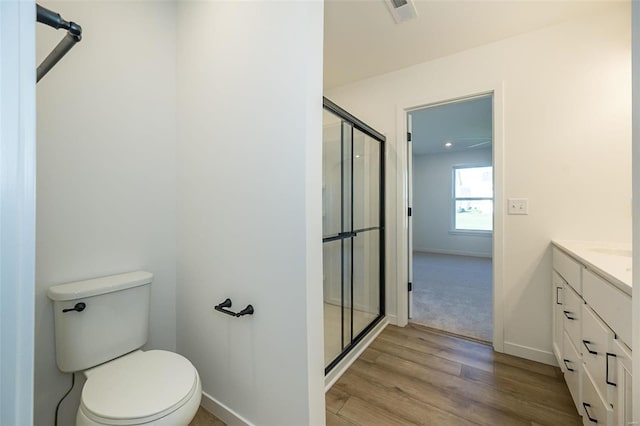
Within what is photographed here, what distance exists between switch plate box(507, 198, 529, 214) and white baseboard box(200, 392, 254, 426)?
2277mm

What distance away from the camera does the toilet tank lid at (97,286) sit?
1120 mm

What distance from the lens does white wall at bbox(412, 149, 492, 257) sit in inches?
223

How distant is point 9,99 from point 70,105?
1306mm

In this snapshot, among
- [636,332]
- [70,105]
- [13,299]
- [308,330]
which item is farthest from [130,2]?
[636,332]

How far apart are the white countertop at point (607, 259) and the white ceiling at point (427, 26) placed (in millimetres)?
1567

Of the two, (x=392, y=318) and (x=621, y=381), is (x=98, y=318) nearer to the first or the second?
(x=621, y=381)

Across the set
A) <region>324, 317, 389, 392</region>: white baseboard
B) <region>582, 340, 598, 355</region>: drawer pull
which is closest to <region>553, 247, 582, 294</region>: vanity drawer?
<region>582, 340, 598, 355</region>: drawer pull

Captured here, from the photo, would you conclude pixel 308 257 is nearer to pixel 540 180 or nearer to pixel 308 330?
pixel 308 330

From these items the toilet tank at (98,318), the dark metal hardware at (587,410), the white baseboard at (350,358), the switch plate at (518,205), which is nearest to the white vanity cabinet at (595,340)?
the dark metal hardware at (587,410)

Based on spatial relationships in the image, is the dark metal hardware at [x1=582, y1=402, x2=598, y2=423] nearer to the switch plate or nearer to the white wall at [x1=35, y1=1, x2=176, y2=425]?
the switch plate

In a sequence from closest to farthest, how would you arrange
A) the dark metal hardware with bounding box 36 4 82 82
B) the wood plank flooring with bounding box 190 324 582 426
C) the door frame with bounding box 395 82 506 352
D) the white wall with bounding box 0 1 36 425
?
the white wall with bounding box 0 1 36 425, the dark metal hardware with bounding box 36 4 82 82, the wood plank flooring with bounding box 190 324 582 426, the door frame with bounding box 395 82 506 352

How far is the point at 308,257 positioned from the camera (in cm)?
106

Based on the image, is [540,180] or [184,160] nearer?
[184,160]

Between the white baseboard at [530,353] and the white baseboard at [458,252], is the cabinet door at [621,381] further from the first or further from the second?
the white baseboard at [458,252]
